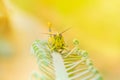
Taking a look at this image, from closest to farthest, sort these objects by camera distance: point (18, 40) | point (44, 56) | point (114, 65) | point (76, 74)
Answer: point (76, 74) < point (44, 56) < point (114, 65) < point (18, 40)

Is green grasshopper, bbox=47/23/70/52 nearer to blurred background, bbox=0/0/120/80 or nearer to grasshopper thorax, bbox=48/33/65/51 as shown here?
grasshopper thorax, bbox=48/33/65/51

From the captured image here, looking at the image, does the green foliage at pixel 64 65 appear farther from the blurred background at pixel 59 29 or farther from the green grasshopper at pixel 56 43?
the blurred background at pixel 59 29

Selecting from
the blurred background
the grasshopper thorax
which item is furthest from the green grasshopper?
the blurred background

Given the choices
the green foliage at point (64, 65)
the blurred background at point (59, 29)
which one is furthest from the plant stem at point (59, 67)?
the blurred background at point (59, 29)

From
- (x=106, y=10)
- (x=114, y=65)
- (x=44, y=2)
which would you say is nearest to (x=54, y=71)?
(x=114, y=65)

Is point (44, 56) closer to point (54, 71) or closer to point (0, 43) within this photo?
point (54, 71)

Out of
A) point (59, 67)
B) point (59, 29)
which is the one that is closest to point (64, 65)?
point (59, 67)
